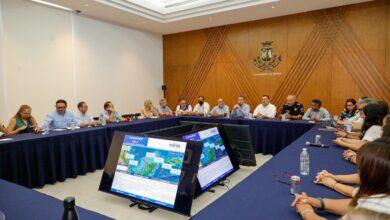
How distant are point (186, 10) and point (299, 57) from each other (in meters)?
3.42

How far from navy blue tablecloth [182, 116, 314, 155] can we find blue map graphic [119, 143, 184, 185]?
137 inches

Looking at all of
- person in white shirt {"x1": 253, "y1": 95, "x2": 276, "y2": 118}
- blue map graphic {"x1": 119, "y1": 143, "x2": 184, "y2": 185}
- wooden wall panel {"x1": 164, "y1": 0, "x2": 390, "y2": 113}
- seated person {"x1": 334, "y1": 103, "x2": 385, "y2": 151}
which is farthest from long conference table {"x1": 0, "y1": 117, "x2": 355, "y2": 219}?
wooden wall panel {"x1": 164, "y1": 0, "x2": 390, "y2": 113}

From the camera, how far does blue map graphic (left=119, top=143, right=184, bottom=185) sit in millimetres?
2209

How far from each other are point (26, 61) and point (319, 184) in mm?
6467

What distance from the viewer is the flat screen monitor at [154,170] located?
84.5 inches

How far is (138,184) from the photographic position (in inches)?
94.0

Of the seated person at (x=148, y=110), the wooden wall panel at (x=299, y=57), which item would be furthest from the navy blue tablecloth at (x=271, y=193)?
the wooden wall panel at (x=299, y=57)

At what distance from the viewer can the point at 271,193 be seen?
5.34 feet

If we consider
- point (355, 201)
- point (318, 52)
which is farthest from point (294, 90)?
point (355, 201)

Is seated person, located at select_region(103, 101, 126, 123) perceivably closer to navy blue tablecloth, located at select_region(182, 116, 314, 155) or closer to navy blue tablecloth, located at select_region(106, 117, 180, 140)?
navy blue tablecloth, located at select_region(106, 117, 180, 140)

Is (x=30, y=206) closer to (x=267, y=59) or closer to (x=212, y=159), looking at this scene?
(x=212, y=159)

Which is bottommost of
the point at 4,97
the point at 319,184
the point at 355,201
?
the point at 319,184

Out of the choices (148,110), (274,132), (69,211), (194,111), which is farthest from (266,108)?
(69,211)

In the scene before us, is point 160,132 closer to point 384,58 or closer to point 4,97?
point 4,97
